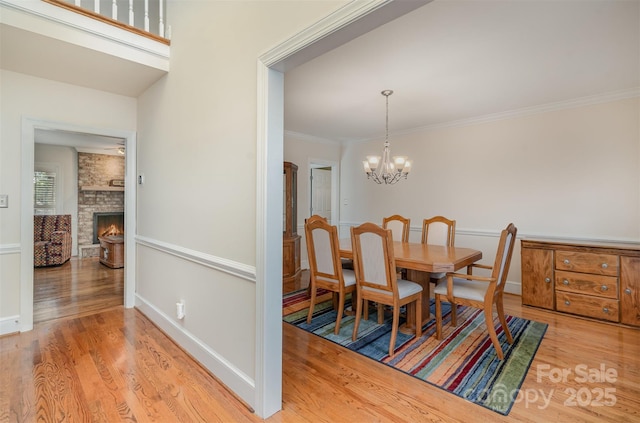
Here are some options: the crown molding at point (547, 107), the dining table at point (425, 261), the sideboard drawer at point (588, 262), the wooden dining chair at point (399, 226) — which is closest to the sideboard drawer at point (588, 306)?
the sideboard drawer at point (588, 262)

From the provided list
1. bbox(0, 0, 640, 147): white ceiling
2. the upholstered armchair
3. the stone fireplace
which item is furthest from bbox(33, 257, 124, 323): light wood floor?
bbox(0, 0, 640, 147): white ceiling

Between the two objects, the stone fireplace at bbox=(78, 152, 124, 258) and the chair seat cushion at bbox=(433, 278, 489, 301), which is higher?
the stone fireplace at bbox=(78, 152, 124, 258)

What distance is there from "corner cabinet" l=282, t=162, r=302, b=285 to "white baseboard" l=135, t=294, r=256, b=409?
75.1 inches

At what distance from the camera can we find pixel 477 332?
2818 millimetres

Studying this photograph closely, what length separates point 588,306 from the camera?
317 cm

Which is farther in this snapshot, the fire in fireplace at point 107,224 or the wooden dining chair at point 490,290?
the fire in fireplace at point 107,224

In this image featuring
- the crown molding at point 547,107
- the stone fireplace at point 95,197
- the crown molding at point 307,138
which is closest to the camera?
the crown molding at point 547,107

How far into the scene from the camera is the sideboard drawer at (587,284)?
10.0 ft

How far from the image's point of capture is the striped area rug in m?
1.98

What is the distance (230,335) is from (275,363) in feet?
1.38

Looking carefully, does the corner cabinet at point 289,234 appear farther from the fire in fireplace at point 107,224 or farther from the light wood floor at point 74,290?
the fire in fireplace at point 107,224

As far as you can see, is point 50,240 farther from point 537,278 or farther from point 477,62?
point 537,278

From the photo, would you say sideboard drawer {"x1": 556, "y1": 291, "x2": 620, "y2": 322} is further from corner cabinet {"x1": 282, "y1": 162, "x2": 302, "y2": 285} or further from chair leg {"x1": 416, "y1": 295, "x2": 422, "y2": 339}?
corner cabinet {"x1": 282, "y1": 162, "x2": 302, "y2": 285}

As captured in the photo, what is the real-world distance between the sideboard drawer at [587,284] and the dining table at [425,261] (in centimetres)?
116
